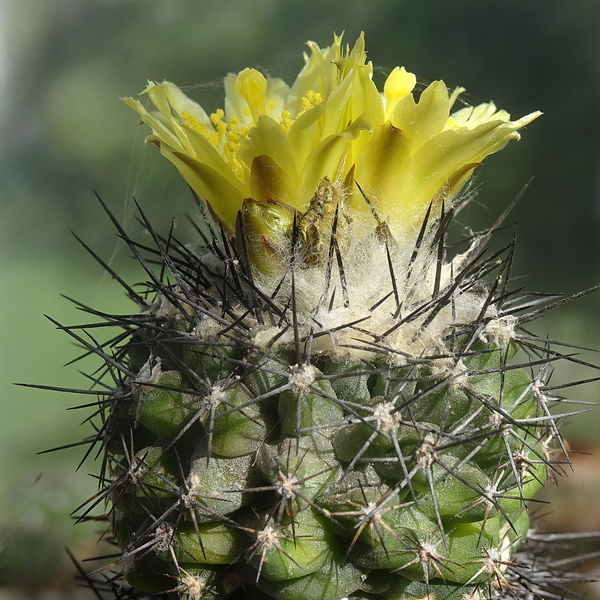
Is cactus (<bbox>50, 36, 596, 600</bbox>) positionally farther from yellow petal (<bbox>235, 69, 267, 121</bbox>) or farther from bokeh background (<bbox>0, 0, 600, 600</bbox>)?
bokeh background (<bbox>0, 0, 600, 600</bbox>)

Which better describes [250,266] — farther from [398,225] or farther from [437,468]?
[437,468]

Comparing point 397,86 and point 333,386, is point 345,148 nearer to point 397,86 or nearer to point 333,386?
point 397,86

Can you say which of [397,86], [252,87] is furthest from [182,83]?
[397,86]

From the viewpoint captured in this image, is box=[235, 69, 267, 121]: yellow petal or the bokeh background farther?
the bokeh background

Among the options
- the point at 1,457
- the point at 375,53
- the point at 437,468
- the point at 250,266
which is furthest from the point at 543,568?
the point at 375,53

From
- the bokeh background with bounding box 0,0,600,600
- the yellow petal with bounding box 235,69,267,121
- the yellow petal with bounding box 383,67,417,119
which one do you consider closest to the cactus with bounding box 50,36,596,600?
the yellow petal with bounding box 383,67,417,119

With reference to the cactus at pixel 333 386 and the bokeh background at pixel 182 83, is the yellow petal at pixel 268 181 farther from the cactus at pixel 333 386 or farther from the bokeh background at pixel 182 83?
the bokeh background at pixel 182 83

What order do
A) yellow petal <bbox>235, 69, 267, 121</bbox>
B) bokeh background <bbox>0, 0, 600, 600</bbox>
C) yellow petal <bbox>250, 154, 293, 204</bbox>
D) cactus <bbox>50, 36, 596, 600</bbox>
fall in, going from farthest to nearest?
1. bokeh background <bbox>0, 0, 600, 600</bbox>
2. yellow petal <bbox>235, 69, 267, 121</bbox>
3. yellow petal <bbox>250, 154, 293, 204</bbox>
4. cactus <bbox>50, 36, 596, 600</bbox>
